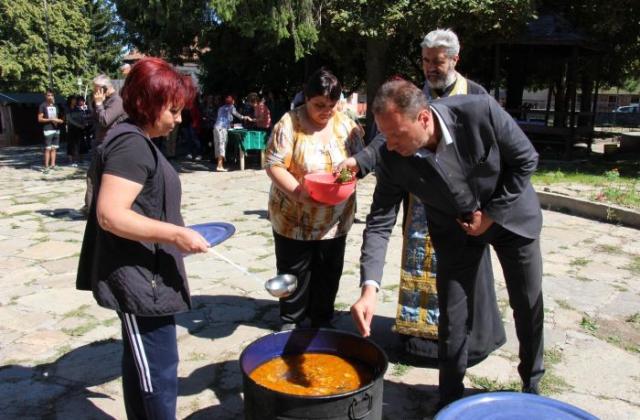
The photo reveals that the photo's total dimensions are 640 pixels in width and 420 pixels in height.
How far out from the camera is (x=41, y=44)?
1296 inches

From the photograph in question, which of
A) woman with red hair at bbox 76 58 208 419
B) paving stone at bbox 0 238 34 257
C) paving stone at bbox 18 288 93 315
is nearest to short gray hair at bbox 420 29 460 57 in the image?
woman with red hair at bbox 76 58 208 419

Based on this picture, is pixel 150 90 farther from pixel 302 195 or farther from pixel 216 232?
pixel 302 195

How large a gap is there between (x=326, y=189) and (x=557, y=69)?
21709 mm

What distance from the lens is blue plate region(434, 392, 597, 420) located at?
181 cm

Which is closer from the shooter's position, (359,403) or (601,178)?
(359,403)

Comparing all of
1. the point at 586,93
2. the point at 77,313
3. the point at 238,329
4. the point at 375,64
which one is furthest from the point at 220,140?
the point at 586,93

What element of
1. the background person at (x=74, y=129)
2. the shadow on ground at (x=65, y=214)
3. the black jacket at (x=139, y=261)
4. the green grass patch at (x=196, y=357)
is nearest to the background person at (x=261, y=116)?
the background person at (x=74, y=129)

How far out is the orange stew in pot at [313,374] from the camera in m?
2.42

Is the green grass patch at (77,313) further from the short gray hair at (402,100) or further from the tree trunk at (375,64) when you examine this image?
the tree trunk at (375,64)

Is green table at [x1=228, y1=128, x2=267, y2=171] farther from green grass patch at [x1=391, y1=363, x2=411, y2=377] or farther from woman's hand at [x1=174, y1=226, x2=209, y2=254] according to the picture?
woman's hand at [x1=174, y1=226, x2=209, y2=254]

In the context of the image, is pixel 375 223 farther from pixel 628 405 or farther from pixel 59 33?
pixel 59 33

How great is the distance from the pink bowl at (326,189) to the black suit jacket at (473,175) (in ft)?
1.43

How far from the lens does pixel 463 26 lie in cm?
1197

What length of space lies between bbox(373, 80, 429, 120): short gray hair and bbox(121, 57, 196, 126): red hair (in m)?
0.76
